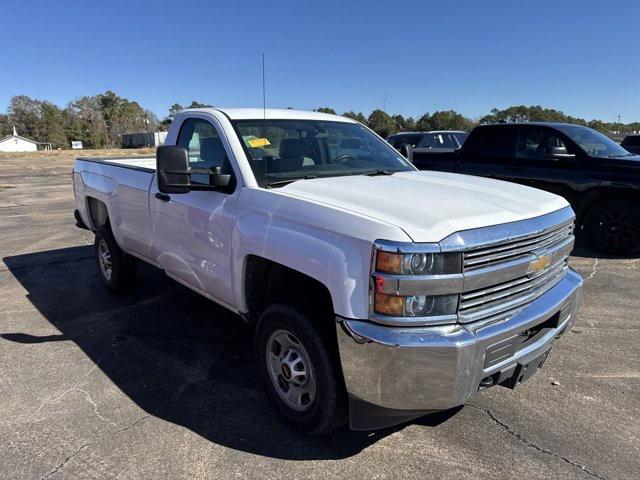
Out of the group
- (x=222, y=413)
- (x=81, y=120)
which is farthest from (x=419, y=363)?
(x=81, y=120)

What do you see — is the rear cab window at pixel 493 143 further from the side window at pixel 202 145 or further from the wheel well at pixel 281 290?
the wheel well at pixel 281 290

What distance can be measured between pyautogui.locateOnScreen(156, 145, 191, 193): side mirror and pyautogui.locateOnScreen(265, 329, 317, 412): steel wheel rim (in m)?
1.22

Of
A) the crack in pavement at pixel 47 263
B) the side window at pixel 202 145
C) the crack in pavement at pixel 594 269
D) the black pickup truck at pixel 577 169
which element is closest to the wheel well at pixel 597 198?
the black pickup truck at pixel 577 169

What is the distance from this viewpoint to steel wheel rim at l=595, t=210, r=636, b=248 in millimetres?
7398

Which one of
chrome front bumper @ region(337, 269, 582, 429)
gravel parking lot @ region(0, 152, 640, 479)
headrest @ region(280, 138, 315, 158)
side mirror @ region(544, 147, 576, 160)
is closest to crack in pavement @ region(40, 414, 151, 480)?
gravel parking lot @ region(0, 152, 640, 479)

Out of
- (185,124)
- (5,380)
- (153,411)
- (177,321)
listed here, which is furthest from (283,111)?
(5,380)

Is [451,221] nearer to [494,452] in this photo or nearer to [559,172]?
[494,452]

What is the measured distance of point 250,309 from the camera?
3.51 meters

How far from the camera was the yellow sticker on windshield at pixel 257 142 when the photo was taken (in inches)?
147

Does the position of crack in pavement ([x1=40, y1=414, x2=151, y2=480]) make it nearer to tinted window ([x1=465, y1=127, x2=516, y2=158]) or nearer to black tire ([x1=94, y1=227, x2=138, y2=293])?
black tire ([x1=94, y1=227, x2=138, y2=293])

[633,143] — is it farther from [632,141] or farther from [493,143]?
[493,143]

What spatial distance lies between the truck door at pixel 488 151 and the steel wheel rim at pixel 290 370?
6.38m

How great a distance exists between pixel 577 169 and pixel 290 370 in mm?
6427

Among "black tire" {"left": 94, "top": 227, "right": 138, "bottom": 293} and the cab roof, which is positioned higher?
the cab roof
